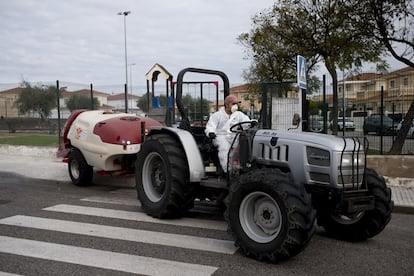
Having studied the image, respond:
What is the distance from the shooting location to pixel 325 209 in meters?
5.24

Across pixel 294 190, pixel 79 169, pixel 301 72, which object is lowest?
pixel 79 169

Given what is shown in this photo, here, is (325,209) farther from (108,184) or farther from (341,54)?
(341,54)

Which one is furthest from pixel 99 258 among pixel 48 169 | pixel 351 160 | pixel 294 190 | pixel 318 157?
pixel 48 169

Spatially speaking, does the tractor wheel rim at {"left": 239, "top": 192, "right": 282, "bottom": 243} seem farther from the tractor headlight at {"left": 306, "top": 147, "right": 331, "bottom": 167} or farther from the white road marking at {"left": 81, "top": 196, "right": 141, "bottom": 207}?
the white road marking at {"left": 81, "top": 196, "right": 141, "bottom": 207}

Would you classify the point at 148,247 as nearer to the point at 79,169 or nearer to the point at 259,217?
the point at 259,217

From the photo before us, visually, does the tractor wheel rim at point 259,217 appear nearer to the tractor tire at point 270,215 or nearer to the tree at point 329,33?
the tractor tire at point 270,215

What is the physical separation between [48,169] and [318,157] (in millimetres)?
9245

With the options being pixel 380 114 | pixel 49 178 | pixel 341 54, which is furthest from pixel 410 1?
pixel 49 178

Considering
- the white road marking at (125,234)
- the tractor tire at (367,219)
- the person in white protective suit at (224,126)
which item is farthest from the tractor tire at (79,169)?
the tractor tire at (367,219)

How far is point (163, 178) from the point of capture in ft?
22.8

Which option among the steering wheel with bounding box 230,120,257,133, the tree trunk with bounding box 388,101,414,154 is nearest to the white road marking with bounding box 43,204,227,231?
the steering wheel with bounding box 230,120,257,133

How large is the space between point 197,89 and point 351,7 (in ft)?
24.0

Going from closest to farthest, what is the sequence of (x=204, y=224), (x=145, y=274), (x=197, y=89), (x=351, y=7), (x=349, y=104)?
(x=145, y=274) < (x=204, y=224) < (x=197, y=89) < (x=349, y=104) < (x=351, y=7)

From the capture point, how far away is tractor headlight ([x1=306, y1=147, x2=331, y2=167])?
4930 millimetres
